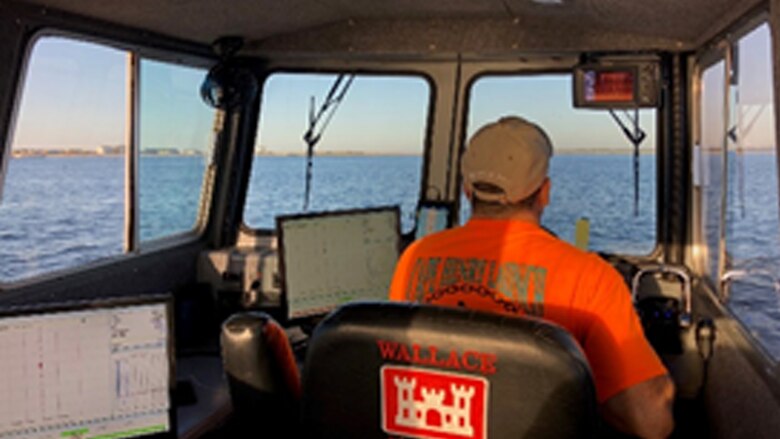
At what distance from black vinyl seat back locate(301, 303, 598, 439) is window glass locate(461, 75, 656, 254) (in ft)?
6.85

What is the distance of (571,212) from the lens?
41344 millimetres

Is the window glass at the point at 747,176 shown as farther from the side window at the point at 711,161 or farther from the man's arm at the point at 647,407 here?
the man's arm at the point at 647,407

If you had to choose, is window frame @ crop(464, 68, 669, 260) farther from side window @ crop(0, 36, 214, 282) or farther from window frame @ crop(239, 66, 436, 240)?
side window @ crop(0, 36, 214, 282)

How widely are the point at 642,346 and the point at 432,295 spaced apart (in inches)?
15.9

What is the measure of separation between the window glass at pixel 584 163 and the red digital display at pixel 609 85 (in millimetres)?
89

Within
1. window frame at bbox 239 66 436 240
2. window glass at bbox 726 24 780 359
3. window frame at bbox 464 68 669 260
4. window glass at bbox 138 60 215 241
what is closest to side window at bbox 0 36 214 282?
window glass at bbox 138 60 215 241

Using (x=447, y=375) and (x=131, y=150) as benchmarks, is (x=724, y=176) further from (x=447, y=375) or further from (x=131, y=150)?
(x=131, y=150)

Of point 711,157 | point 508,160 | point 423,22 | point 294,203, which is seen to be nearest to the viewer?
point 508,160

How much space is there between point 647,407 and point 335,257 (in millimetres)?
1540

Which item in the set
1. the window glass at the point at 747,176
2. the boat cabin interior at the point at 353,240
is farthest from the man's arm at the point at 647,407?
the window glass at the point at 747,176

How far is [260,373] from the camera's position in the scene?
1.51 meters

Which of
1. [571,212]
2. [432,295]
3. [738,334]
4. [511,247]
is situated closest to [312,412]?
[432,295]

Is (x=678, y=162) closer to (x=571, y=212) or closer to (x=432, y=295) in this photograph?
(x=432, y=295)

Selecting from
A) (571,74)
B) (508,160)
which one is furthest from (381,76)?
(508,160)
